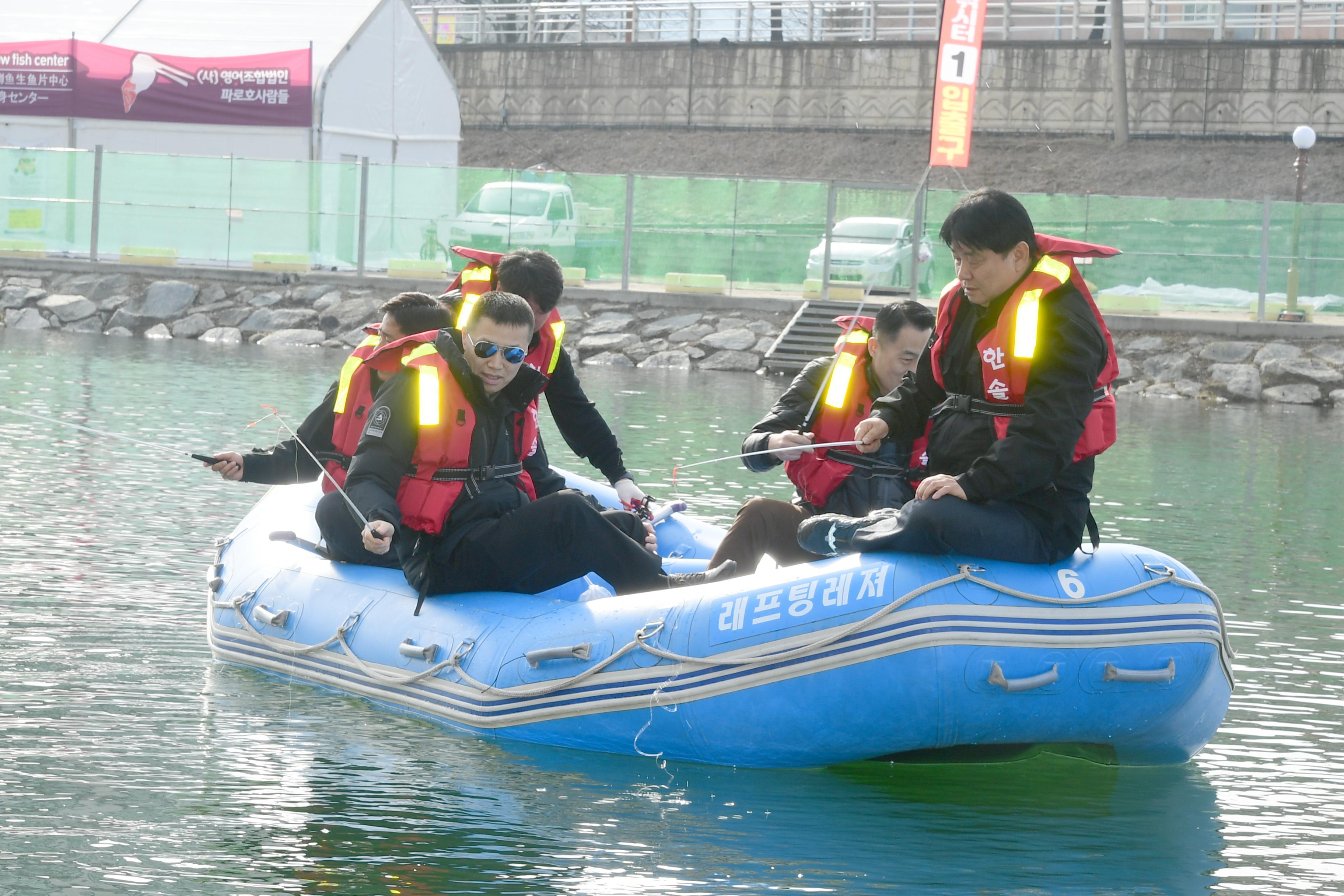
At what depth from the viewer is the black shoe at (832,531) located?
5156mm

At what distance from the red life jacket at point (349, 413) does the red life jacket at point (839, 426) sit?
1.57 meters

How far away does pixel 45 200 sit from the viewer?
78.0 feet

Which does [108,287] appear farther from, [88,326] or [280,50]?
[280,50]

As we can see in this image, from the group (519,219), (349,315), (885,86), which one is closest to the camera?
(349,315)

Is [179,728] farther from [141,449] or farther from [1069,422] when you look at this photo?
[141,449]

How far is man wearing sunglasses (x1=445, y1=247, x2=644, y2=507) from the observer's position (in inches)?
248

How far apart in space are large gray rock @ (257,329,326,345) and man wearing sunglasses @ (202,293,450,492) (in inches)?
617

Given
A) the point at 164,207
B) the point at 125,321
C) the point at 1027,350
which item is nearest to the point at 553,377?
the point at 1027,350

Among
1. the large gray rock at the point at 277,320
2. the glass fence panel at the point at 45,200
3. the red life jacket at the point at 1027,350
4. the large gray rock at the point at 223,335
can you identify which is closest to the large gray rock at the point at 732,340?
the large gray rock at the point at 277,320

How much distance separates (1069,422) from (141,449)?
27.4 ft

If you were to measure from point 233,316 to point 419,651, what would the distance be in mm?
17970

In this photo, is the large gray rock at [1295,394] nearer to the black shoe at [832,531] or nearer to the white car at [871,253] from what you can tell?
the white car at [871,253]

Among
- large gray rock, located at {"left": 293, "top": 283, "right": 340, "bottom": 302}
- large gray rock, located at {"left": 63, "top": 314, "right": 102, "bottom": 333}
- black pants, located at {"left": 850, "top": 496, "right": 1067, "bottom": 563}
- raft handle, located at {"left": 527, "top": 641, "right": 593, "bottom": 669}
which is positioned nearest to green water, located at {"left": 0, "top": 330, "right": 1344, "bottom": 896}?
raft handle, located at {"left": 527, "top": 641, "right": 593, "bottom": 669}

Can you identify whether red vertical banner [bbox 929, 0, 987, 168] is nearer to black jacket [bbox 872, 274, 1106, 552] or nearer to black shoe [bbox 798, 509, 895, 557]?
black shoe [bbox 798, 509, 895, 557]
